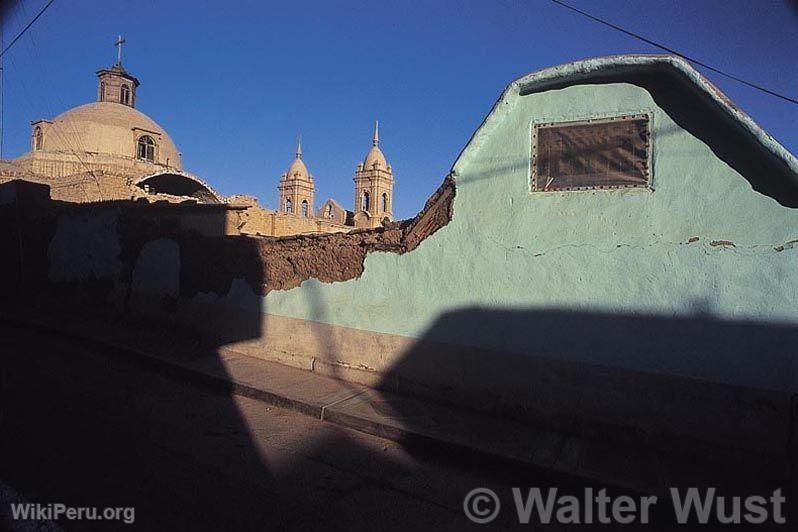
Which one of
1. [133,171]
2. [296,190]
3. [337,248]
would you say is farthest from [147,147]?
[337,248]

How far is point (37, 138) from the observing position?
3403 centimetres

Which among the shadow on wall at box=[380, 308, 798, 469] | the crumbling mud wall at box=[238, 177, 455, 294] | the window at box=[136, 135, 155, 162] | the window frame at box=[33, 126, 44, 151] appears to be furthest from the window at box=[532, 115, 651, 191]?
the window frame at box=[33, 126, 44, 151]

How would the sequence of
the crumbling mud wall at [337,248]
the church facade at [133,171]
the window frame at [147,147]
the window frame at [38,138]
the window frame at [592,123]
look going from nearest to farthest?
the window frame at [592,123] → the crumbling mud wall at [337,248] → the church facade at [133,171] → the window frame at [38,138] → the window frame at [147,147]

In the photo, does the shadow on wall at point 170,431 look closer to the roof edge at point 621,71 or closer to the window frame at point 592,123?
the window frame at point 592,123

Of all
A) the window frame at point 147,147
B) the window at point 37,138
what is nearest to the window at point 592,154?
the window frame at point 147,147

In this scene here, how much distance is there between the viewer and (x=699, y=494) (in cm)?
336

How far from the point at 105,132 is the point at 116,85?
982 centimetres

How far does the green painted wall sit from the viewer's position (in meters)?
3.77

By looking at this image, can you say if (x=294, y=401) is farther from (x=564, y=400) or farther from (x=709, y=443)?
(x=709, y=443)

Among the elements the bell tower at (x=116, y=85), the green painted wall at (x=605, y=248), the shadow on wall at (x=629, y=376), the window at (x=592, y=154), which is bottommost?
the shadow on wall at (x=629, y=376)

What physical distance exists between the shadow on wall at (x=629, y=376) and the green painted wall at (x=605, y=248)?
0.15 ft

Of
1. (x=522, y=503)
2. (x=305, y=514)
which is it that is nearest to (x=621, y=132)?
(x=522, y=503)

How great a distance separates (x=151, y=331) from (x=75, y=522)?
19.6ft

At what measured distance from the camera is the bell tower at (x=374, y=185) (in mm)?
45906
